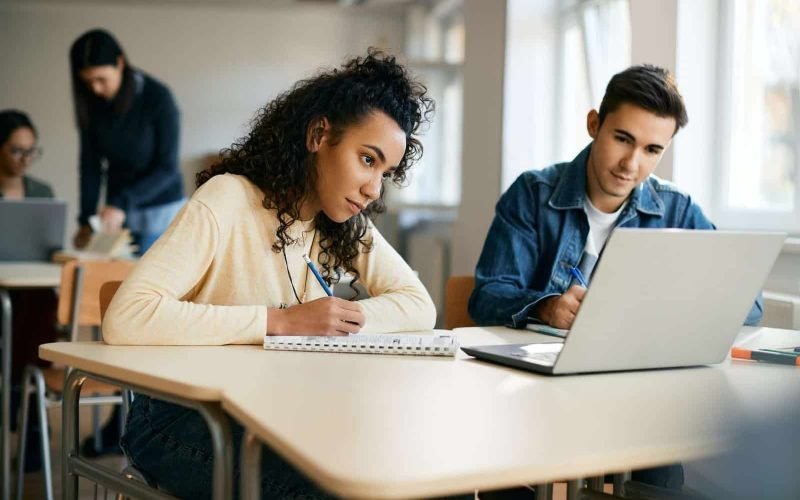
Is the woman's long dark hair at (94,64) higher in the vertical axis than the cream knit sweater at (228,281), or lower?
higher

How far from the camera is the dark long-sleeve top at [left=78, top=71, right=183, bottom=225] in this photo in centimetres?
397

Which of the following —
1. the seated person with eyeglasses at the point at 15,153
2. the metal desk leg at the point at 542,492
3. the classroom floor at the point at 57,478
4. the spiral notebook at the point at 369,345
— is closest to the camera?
the spiral notebook at the point at 369,345

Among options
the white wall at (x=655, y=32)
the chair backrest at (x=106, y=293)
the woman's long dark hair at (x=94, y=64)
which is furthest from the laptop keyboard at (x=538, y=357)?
the woman's long dark hair at (x=94, y=64)

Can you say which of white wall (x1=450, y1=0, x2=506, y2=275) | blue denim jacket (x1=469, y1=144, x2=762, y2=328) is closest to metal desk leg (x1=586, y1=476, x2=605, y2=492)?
blue denim jacket (x1=469, y1=144, x2=762, y2=328)

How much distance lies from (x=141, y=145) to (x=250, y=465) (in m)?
3.19

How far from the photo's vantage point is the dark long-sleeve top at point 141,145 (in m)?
3.97

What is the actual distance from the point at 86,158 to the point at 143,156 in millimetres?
327

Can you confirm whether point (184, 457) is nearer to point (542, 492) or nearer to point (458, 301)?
point (542, 492)

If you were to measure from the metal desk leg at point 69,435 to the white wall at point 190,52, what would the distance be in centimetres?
749

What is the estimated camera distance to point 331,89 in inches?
68.1

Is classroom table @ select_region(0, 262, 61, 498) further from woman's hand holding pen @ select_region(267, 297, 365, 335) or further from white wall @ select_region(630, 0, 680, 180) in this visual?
white wall @ select_region(630, 0, 680, 180)

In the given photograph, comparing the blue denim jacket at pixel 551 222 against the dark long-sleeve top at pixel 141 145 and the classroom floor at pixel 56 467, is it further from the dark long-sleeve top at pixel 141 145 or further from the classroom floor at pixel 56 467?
the dark long-sleeve top at pixel 141 145

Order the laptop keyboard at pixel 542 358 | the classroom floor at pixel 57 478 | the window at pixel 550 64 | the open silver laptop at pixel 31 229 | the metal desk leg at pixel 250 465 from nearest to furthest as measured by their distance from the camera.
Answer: the metal desk leg at pixel 250 465 → the laptop keyboard at pixel 542 358 → the classroom floor at pixel 57 478 → the open silver laptop at pixel 31 229 → the window at pixel 550 64

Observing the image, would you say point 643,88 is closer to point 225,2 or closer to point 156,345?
point 156,345
